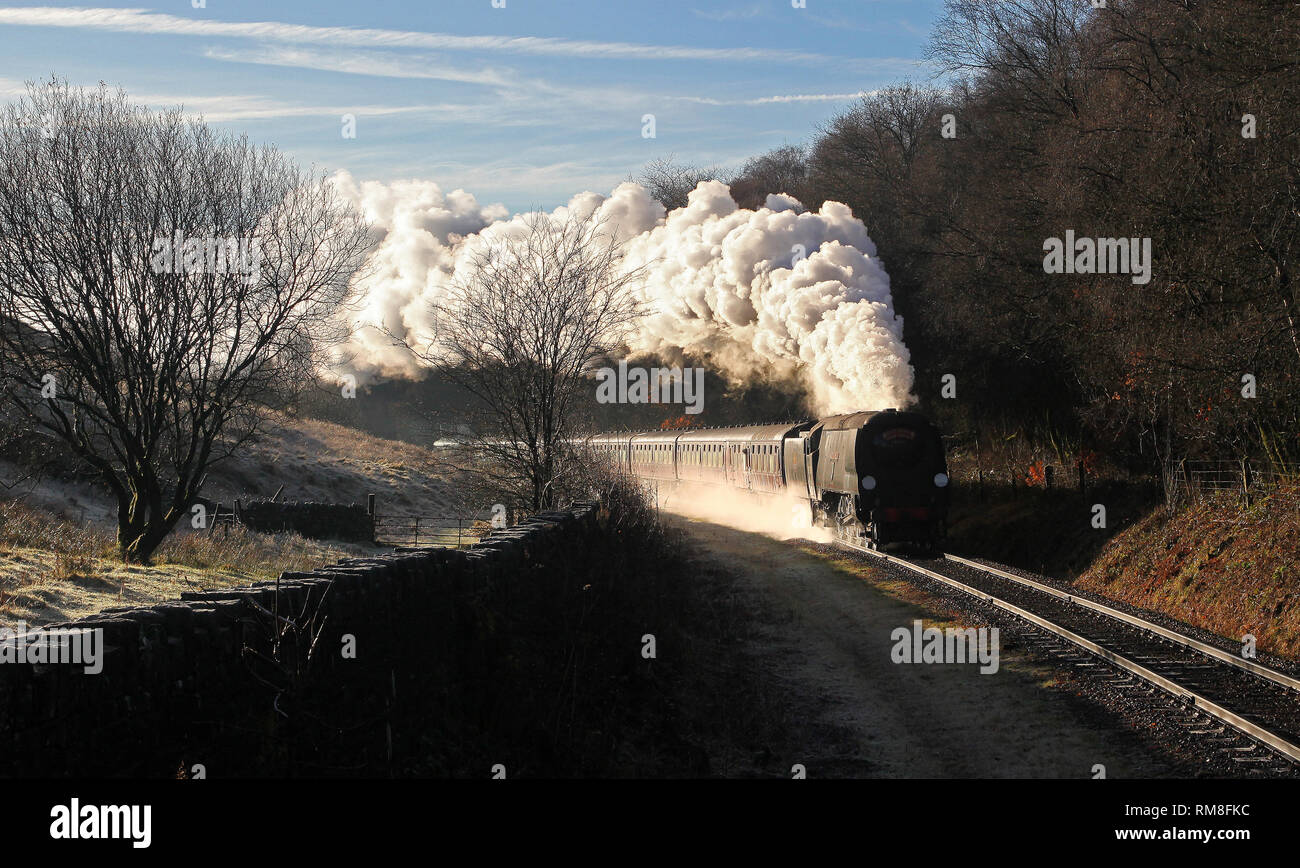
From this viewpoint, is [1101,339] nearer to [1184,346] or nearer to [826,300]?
[1184,346]

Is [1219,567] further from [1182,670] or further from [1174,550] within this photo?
[1182,670]

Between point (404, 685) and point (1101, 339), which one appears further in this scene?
point (1101, 339)

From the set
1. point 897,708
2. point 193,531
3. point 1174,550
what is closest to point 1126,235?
point 1174,550

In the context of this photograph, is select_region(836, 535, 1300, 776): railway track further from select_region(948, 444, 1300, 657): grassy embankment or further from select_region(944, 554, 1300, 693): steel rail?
select_region(948, 444, 1300, 657): grassy embankment

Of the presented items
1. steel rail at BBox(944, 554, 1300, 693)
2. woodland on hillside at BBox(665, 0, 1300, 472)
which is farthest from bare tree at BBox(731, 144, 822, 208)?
steel rail at BBox(944, 554, 1300, 693)

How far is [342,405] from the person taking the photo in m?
65.2

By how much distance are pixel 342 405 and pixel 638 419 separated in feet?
59.2

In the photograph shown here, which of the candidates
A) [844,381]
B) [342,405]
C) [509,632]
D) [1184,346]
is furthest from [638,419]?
[509,632]

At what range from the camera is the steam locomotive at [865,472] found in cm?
2283

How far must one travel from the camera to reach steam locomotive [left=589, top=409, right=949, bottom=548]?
22828 mm

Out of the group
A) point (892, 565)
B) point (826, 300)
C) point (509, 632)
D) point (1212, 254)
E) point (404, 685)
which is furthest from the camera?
point (826, 300)

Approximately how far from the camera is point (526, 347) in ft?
71.6

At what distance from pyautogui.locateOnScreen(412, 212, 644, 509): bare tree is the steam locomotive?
2.19m

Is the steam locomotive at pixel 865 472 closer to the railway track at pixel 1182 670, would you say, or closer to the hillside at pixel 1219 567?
the hillside at pixel 1219 567
